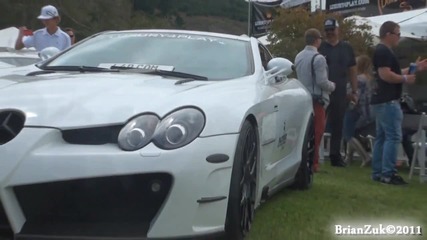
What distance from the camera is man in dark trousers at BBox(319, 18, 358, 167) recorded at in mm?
10320

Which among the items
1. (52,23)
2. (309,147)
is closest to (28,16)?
(52,23)

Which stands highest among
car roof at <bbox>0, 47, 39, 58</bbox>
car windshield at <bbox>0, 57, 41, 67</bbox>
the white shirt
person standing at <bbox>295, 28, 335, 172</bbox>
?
the white shirt

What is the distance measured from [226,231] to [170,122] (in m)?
0.75

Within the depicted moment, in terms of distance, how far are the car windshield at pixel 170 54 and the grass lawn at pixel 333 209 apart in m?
1.06

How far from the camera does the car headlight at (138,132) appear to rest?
4.33 m

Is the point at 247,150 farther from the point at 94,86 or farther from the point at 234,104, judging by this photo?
the point at 94,86

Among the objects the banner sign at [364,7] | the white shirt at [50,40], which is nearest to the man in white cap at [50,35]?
the white shirt at [50,40]

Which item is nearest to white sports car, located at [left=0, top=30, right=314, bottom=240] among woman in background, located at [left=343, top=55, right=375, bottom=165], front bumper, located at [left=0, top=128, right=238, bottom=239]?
front bumper, located at [left=0, top=128, right=238, bottom=239]

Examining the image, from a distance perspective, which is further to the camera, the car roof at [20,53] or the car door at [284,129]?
the car roof at [20,53]

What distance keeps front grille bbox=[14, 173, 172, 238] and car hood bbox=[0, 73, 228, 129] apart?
1.05 feet

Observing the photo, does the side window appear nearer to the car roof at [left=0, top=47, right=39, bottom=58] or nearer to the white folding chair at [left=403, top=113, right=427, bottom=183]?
the white folding chair at [left=403, top=113, right=427, bottom=183]

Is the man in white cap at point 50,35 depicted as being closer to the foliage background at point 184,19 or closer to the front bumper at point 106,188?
the front bumper at point 106,188

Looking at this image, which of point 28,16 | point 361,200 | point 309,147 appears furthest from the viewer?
point 28,16

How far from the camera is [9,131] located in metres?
4.40
